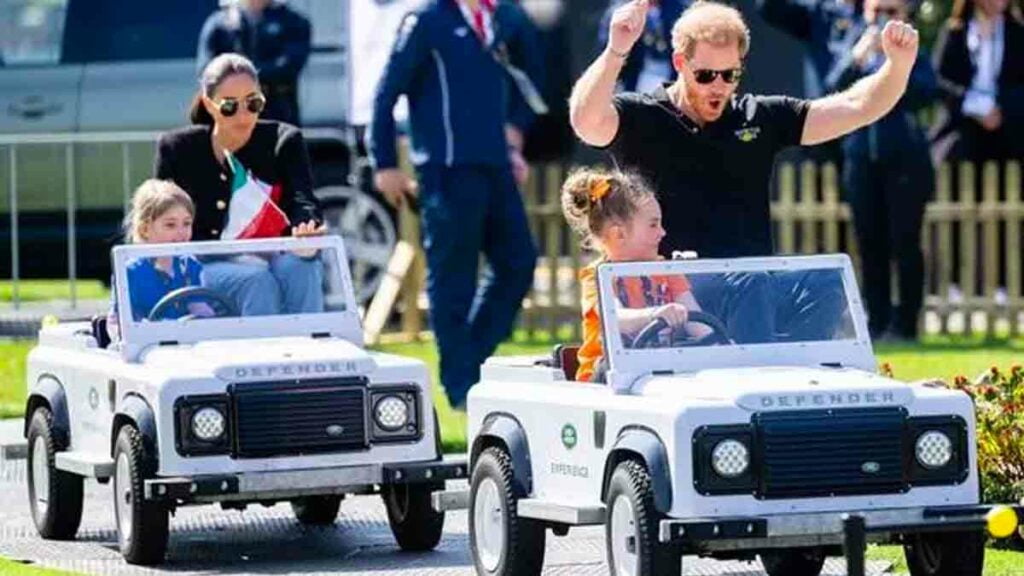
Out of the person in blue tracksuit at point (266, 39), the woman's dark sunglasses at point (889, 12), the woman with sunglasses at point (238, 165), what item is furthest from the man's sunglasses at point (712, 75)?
the person in blue tracksuit at point (266, 39)

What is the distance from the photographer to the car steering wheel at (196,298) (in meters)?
12.0

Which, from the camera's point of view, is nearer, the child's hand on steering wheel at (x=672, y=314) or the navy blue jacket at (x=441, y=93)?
the child's hand on steering wheel at (x=672, y=314)

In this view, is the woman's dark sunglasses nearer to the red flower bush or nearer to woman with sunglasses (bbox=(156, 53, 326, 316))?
woman with sunglasses (bbox=(156, 53, 326, 316))

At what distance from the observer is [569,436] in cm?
986

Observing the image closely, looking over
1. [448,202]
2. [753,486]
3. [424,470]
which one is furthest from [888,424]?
[448,202]

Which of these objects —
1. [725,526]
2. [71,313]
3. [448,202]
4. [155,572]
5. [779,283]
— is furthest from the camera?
[71,313]

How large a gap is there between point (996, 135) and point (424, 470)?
10528 mm

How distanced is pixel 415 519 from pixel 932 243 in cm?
995

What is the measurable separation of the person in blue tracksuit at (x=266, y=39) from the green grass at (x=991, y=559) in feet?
27.3

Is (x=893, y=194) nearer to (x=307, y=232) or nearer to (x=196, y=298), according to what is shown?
(x=307, y=232)

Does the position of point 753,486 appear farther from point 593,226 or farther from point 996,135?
point 996,135

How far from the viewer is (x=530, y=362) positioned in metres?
10.6

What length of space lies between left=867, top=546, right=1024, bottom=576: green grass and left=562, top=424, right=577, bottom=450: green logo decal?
137 centimetres

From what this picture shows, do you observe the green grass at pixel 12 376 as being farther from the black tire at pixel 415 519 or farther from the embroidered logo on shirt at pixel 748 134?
the embroidered logo on shirt at pixel 748 134
